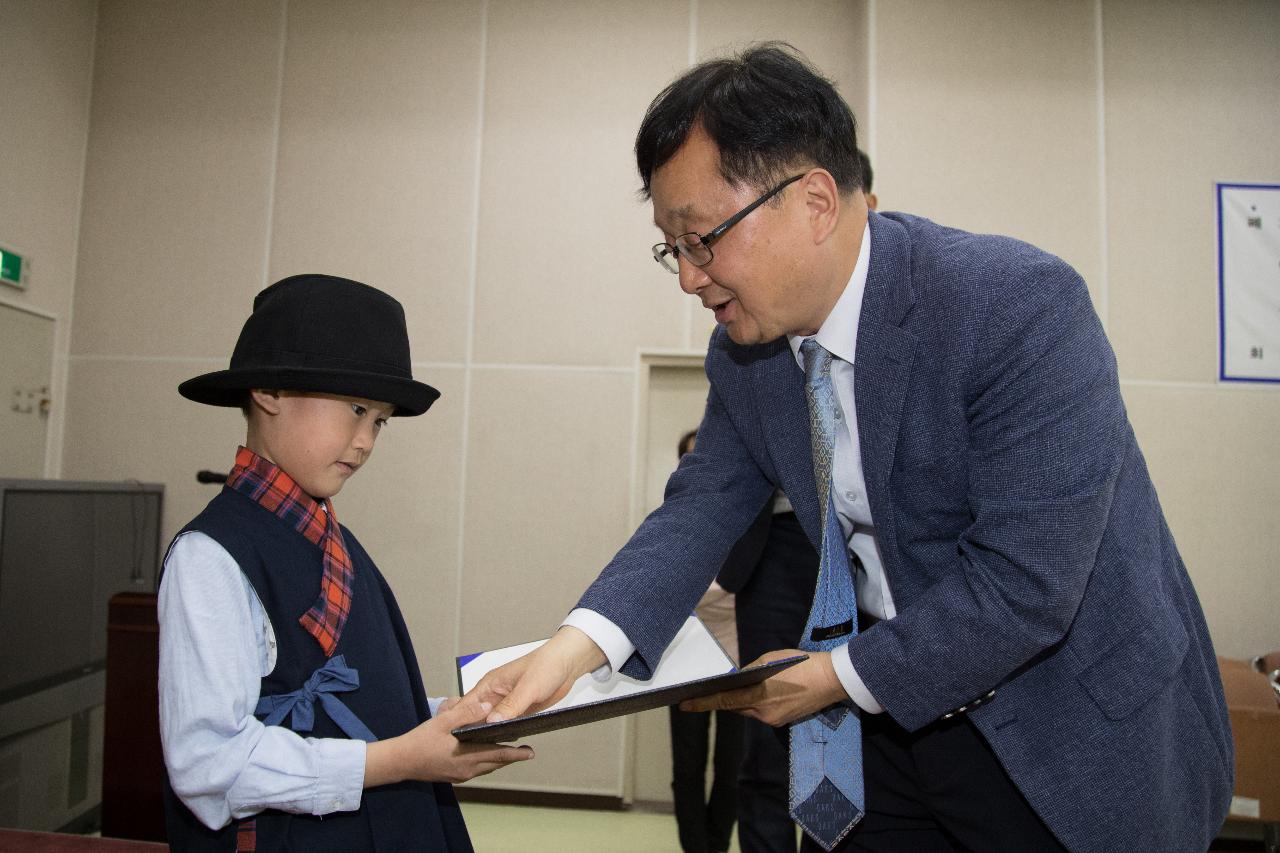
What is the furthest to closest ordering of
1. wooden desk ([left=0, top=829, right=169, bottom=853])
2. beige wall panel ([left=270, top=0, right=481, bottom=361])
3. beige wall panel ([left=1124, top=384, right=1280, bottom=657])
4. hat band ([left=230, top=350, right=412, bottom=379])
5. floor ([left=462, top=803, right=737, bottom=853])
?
beige wall panel ([left=270, top=0, right=481, bottom=361])
beige wall panel ([left=1124, top=384, right=1280, bottom=657])
floor ([left=462, top=803, right=737, bottom=853])
wooden desk ([left=0, top=829, right=169, bottom=853])
hat band ([left=230, top=350, right=412, bottom=379])

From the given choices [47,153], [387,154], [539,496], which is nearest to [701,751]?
[539,496]

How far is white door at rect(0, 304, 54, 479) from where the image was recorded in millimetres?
3793

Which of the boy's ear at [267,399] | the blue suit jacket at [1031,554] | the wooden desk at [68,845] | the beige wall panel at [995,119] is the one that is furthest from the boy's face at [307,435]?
the beige wall panel at [995,119]

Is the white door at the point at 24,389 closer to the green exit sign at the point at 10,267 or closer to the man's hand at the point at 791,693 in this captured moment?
the green exit sign at the point at 10,267

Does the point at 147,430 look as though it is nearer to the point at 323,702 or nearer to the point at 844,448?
the point at 323,702

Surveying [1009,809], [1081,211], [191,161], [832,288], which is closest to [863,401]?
[832,288]

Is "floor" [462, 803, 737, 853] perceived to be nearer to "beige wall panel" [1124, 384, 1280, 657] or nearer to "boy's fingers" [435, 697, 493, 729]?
"beige wall panel" [1124, 384, 1280, 657]

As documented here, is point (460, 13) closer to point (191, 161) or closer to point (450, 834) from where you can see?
point (191, 161)

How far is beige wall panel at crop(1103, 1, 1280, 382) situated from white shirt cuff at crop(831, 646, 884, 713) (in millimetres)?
3367

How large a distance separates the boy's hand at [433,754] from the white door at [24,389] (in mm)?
3789

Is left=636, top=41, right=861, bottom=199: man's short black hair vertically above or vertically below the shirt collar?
above

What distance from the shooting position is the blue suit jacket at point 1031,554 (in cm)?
93

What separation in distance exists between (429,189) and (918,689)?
3.73m

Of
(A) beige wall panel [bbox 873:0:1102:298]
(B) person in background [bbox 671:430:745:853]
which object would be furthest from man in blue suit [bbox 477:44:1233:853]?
(A) beige wall panel [bbox 873:0:1102:298]
